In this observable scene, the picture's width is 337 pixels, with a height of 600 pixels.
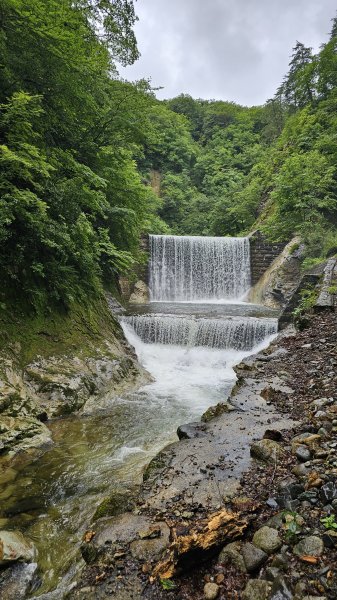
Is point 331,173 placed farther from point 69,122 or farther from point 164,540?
point 164,540

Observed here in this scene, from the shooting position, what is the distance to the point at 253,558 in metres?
1.91

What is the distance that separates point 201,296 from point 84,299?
11419 mm

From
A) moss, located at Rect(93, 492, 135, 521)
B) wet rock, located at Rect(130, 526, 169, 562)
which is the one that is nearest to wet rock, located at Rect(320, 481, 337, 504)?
wet rock, located at Rect(130, 526, 169, 562)

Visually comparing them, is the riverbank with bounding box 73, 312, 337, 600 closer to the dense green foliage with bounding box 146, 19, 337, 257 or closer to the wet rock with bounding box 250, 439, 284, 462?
the wet rock with bounding box 250, 439, 284, 462

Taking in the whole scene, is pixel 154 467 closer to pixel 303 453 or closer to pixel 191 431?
pixel 191 431

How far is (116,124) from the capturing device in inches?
330

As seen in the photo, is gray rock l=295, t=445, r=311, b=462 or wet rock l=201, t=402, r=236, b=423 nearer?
gray rock l=295, t=445, r=311, b=462

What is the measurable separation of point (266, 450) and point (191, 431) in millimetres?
1245

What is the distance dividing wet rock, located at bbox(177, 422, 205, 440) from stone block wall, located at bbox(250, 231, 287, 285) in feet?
48.1

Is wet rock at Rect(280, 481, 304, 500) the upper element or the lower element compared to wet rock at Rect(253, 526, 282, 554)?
upper

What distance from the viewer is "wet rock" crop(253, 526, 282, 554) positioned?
1.92 meters

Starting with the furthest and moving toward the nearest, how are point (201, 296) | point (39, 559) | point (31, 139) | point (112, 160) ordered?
point (201, 296), point (112, 160), point (31, 139), point (39, 559)

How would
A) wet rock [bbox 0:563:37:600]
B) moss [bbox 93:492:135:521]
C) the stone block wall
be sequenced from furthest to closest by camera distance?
the stone block wall → moss [bbox 93:492:135:521] → wet rock [bbox 0:563:37:600]

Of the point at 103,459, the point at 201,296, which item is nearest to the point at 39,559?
the point at 103,459
